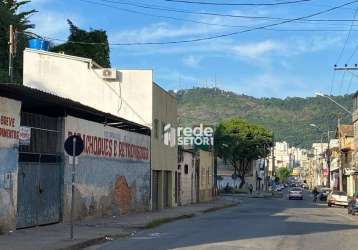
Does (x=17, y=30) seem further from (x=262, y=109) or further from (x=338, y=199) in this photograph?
(x=262, y=109)

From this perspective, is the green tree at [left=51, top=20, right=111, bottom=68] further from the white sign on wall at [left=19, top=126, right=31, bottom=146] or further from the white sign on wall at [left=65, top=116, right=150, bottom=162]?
the white sign on wall at [left=19, top=126, right=31, bottom=146]

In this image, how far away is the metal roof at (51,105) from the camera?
1860 centimetres

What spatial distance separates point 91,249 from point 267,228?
8887mm

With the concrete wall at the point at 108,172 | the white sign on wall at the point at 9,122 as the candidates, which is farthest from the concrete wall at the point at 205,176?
the white sign on wall at the point at 9,122

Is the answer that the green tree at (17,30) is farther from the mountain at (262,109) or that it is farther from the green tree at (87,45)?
the mountain at (262,109)

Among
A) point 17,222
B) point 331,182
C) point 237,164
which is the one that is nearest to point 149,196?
point 17,222

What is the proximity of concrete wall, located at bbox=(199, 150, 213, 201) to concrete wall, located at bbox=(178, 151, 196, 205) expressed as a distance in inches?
134

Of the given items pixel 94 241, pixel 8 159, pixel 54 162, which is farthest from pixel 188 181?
pixel 94 241

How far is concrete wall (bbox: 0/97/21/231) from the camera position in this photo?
18.5m

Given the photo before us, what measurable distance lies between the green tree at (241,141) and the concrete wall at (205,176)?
34918 mm

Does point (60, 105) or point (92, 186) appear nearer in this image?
point (60, 105)

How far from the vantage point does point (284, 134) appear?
18838 cm

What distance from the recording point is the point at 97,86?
35344 mm

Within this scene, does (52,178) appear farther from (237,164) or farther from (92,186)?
(237,164)
